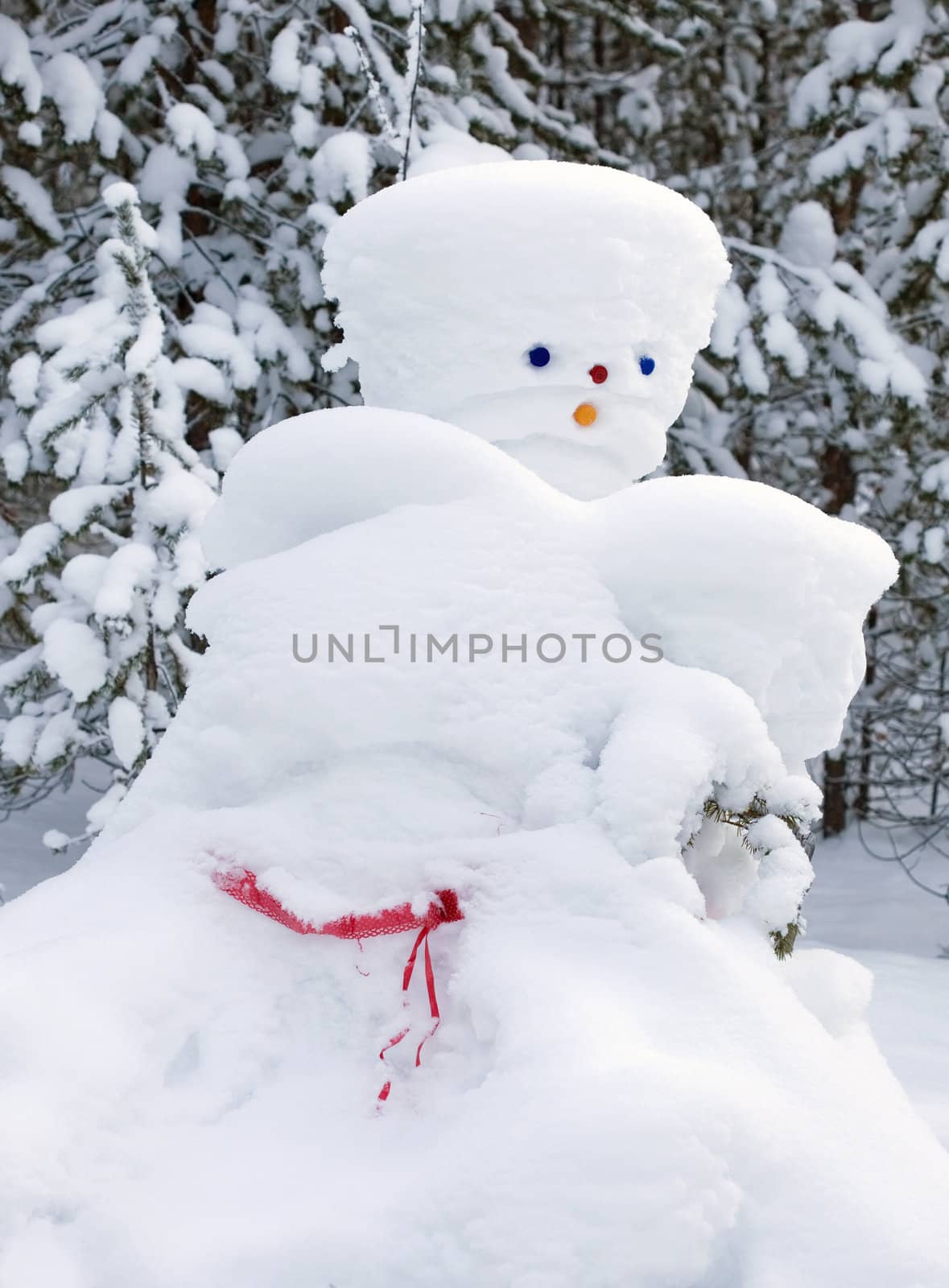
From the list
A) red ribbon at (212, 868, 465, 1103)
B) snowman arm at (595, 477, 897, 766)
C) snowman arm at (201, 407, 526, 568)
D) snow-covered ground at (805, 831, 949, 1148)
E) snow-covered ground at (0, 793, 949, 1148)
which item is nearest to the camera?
red ribbon at (212, 868, 465, 1103)

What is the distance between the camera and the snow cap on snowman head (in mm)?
2430

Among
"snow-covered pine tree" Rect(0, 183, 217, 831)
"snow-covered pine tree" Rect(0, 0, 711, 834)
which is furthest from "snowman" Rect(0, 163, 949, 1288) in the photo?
"snow-covered pine tree" Rect(0, 0, 711, 834)

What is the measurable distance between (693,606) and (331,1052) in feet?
3.13

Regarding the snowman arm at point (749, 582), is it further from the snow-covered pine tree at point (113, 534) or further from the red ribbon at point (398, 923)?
Answer: the snow-covered pine tree at point (113, 534)

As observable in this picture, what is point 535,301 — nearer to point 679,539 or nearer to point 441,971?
point 679,539

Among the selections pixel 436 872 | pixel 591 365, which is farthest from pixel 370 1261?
pixel 591 365

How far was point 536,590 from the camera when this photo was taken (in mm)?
2031

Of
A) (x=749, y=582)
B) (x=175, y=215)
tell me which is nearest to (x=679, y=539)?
(x=749, y=582)

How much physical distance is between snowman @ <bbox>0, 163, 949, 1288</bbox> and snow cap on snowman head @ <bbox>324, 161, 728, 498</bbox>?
0.06ft

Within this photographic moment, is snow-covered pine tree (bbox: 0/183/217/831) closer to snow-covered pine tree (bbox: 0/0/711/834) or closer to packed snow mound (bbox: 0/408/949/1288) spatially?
snow-covered pine tree (bbox: 0/0/711/834)

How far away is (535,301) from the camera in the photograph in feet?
8.04

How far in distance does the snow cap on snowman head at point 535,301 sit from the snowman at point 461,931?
0.06 ft

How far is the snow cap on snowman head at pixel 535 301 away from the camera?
7.97ft

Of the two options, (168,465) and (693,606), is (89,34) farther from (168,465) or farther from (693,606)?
(693,606)
